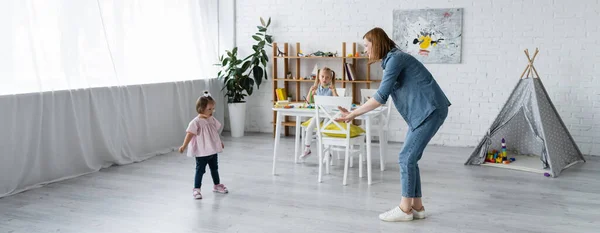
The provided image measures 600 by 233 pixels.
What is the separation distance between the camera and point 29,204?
410 centimetres

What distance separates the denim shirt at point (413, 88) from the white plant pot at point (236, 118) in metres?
3.88

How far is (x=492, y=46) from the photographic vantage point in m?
6.29

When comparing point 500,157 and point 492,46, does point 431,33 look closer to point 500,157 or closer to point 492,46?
point 492,46

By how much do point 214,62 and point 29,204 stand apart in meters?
3.55

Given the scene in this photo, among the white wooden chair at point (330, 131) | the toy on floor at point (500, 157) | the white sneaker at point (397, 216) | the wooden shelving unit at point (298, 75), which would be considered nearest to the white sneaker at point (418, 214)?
the white sneaker at point (397, 216)

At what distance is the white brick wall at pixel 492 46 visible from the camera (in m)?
5.96

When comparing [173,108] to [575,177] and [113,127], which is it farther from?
[575,177]

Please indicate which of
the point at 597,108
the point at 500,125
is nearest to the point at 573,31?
the point at 597,108

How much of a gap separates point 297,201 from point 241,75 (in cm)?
323

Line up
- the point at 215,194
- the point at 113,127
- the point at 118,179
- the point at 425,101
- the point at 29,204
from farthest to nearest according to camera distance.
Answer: the point at 113,127
the point at 118,179
the point at 215,194
the point at 29,204
the point at 425,101

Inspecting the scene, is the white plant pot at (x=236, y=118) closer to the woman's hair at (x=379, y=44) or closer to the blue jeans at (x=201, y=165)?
the blue jeans at (x=201, y=165)

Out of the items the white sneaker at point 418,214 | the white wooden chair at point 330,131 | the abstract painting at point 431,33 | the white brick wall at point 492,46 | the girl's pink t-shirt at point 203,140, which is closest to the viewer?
the white sneaker at point 418,214

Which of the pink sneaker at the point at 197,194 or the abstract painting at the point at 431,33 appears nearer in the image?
the pink sneaker at the point at 197,194

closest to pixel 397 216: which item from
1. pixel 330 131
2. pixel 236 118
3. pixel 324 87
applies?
pixel 330 131
